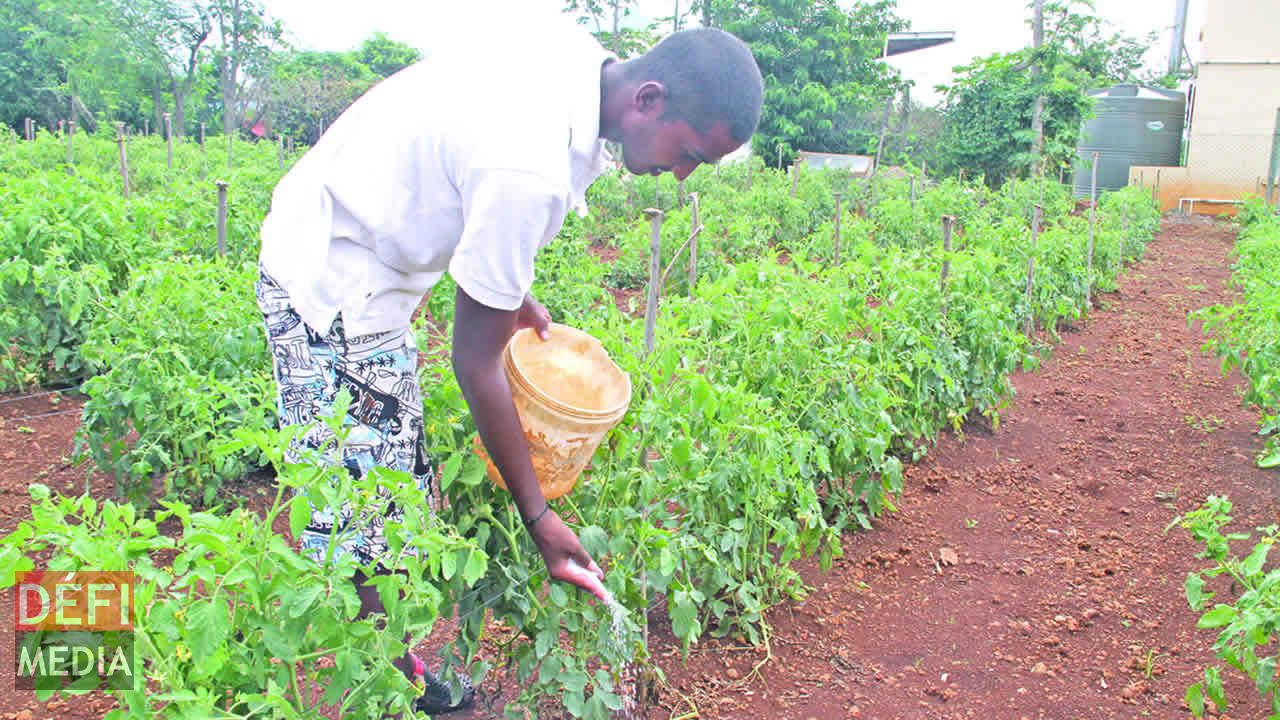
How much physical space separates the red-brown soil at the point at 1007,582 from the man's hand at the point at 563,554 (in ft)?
2.70

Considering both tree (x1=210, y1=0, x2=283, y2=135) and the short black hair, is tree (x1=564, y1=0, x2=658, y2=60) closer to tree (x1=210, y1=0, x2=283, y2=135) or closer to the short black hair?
tree (x1=210, y1=0, x2=283, y2=135)

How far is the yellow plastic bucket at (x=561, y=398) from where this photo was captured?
1.70 meters

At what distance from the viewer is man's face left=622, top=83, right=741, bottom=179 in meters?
1.60

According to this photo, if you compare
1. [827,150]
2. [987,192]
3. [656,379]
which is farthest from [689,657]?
[827,150]

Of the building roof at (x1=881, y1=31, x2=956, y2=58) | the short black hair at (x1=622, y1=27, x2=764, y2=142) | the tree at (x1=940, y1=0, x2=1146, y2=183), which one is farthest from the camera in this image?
the building roof at (x1=881, y1=31, x2=956, y2=58)

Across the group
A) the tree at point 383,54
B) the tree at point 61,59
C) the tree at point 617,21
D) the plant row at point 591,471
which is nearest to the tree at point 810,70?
the tree at point 617,21

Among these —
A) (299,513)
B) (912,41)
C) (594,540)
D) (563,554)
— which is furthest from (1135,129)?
(299,513)

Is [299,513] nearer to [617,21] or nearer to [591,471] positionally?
[591,471]

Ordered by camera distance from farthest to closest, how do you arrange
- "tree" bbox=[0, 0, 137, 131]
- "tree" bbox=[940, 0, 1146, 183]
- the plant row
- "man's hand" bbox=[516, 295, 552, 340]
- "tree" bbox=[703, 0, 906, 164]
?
"tree" bbox=[0, 0, 137, 131]
"tree" bbox=[703, 0, 906, 164]
"tree" bbox=[940, 0, 1146, 183]
"man's hand" bbox=[516, 295, 552, 340]
the plant row

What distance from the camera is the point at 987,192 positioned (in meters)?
12.3

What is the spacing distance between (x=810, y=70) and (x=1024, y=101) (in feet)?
23.5

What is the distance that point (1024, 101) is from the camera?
61.4 ft

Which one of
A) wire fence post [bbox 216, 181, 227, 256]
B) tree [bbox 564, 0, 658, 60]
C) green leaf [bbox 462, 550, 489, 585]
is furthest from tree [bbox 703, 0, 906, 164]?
green leaf [bbox 462, 550, 489, 585]

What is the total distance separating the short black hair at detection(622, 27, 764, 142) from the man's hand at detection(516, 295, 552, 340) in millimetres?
495
